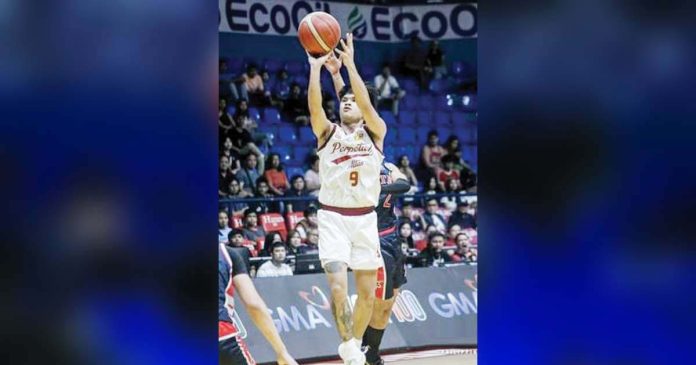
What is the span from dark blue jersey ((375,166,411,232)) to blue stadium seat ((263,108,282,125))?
4874 millimetres

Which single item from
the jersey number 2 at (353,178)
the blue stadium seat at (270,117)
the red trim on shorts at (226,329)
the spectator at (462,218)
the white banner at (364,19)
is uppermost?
the white banner at (364,19)

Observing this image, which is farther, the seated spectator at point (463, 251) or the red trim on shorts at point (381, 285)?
the seated spectator at point (463, 251)

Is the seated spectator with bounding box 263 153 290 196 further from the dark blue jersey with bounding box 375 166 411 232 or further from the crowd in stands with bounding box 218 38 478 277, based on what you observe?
the dark blue jersey with bounding box 375 166 411 232

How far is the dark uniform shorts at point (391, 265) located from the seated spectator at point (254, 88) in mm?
5266

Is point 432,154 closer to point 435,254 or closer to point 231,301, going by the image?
point 435,254

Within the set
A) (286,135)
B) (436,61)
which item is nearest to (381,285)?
(286,135)

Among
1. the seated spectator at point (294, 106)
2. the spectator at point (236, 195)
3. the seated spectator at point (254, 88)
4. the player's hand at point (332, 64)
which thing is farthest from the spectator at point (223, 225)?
the seated spectator at point (294, 106)

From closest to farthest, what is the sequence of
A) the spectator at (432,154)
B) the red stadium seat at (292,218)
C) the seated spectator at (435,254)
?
the seated spectator at (435,254) < the red stadium seat at (292,218) < the spectator at (432,154)

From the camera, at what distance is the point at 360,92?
7.03 metres

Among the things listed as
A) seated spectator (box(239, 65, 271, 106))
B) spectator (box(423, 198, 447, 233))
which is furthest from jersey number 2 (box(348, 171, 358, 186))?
seated spectator (box(239, 65, 271, 106))

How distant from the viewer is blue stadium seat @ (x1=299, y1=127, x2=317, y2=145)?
13094 mm

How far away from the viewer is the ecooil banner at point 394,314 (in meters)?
8.53

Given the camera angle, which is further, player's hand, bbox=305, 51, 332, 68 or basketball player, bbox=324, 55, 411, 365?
basketball player, bbox=324, 55, 411, 365

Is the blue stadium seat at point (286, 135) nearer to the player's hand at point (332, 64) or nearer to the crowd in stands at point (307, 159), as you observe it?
the crowd in stands at point (307, 159)
